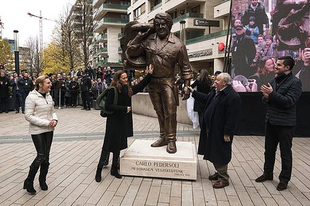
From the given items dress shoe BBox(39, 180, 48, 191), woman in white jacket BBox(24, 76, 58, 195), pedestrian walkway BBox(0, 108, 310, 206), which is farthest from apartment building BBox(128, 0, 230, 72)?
dress shoe BBox(39, 180, 48, 191)

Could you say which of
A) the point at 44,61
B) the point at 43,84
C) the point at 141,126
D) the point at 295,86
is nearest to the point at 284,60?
the point at 295,86

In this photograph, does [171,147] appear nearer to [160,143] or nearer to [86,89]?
[160,143]

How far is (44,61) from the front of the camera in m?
41.8

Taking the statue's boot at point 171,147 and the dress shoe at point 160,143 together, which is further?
the dress shoe at point 160,143

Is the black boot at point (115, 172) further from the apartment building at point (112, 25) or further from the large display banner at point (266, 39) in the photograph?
the apartment building at point (112, 25)

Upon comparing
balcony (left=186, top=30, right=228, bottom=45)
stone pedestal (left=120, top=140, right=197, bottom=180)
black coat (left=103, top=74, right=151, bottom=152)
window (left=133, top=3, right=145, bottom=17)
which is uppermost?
window (left=133, top=3, right=145, bottom=17)

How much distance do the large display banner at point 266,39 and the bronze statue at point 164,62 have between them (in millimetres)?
3847

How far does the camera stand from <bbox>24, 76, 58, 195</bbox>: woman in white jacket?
12.8ft

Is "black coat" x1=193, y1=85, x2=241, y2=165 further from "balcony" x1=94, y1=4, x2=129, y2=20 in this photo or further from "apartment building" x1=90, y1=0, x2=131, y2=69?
"balcony" x1=94, y1=4, x2=129, y2=20

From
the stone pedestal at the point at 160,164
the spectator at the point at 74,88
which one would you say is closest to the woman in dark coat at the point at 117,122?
the stone pedestal at the point at 160,164

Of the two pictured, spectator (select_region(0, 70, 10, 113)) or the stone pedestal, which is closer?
the stone pedestal

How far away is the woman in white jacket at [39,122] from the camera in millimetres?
3910

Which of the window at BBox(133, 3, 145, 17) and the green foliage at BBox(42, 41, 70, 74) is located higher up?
the window at BBox(133, 3, 145, 17)

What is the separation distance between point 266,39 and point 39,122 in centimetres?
678
